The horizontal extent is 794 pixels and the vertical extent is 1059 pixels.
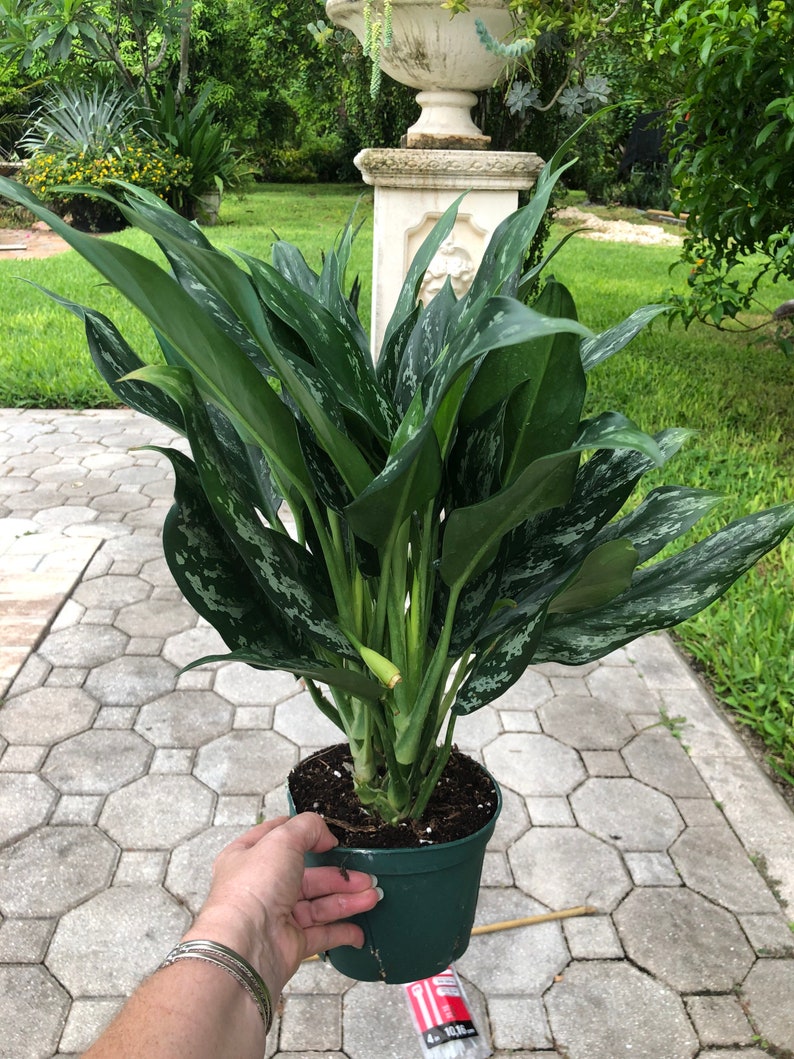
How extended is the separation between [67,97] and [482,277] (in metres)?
9.57

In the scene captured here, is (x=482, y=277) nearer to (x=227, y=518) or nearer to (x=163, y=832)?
(x=227, y=518)

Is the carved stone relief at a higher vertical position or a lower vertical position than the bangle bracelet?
higher

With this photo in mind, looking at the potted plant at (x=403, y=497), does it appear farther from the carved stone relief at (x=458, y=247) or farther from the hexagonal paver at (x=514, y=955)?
the carved stone relief at (x=458, y=247)

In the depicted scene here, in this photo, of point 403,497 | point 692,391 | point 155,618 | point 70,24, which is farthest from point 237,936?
point 70,24

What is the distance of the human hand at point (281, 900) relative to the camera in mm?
895

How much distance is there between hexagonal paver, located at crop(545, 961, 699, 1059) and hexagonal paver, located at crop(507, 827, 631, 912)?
145 mm

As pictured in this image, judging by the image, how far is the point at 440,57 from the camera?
2836 mm

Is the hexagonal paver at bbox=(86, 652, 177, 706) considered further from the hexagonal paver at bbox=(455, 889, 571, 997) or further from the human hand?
the human hand

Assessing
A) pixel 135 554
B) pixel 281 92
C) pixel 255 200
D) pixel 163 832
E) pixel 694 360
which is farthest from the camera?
pixel 281 92

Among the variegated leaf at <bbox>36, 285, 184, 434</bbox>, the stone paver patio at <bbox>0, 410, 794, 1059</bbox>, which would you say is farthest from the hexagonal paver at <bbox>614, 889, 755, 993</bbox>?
the variegated leaf at <bbox>36, 285, 184, 434</bbox>

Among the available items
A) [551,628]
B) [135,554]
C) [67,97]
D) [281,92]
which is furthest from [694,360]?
[281,92]

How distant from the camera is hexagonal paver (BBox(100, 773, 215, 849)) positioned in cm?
171

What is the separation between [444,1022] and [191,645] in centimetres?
127

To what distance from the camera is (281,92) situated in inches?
520
